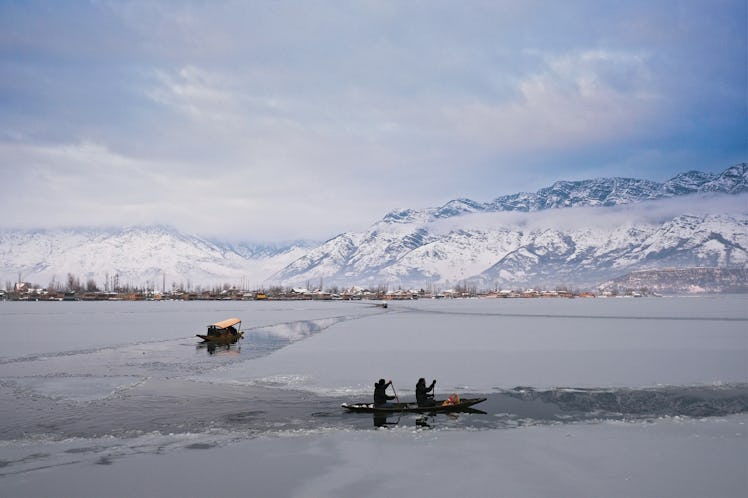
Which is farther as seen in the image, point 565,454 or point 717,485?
point 565,454

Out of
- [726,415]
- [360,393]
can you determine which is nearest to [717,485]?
[726,415]

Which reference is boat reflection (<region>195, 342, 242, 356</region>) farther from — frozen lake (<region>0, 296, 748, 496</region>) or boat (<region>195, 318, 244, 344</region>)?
frozen lake (<region>0, 296, 748, 496</region>)

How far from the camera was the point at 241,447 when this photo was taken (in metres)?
27.7

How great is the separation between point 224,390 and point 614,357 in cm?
4229

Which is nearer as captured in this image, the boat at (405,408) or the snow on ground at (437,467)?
the snow on ground at (437,467)

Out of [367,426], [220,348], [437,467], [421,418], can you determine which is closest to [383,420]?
[367,426]

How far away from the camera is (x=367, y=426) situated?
32.6 m

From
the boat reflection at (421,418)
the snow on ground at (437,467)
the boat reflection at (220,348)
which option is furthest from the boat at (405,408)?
the boat reflection at (220,348)

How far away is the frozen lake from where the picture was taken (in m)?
22.6

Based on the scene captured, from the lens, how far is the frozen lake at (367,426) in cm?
2261

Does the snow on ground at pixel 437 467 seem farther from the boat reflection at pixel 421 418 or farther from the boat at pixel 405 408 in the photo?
the boat at pixel 405 408

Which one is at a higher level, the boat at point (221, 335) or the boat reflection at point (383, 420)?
the boat at point (221, 335)

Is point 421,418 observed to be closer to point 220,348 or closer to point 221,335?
point 220,348

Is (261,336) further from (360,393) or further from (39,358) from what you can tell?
(360,393)
